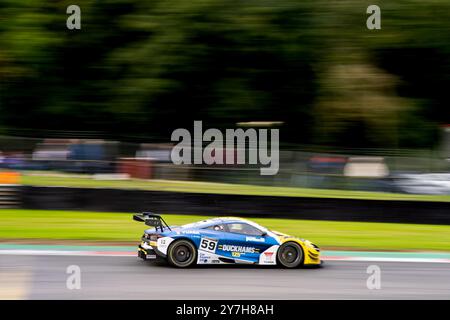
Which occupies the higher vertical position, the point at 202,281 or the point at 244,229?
the point at 244,229

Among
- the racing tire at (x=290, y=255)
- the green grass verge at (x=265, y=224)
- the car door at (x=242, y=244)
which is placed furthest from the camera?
the green grass verge at (x=265, y=224)

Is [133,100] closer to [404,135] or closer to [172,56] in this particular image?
[172,56]

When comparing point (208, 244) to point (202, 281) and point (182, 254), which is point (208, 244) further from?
point (202, 281)

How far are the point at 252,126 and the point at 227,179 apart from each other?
9.62 metres

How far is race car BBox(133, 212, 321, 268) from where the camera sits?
10.9 meters

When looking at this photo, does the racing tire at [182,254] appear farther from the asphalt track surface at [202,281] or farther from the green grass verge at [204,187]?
the green grass verge at [204,187]

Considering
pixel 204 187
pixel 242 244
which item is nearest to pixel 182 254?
pixel 242 244

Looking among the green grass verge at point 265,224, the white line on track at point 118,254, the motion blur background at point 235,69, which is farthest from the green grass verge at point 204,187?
the motion blur background at point 235,69

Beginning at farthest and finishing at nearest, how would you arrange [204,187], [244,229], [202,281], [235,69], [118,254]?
[235,69], [204,187], [118,254], [244,229], [202,281]

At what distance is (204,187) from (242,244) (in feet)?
20.1

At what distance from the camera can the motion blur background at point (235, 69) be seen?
26109 mm

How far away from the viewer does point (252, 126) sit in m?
26.7

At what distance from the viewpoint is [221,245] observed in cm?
1107
